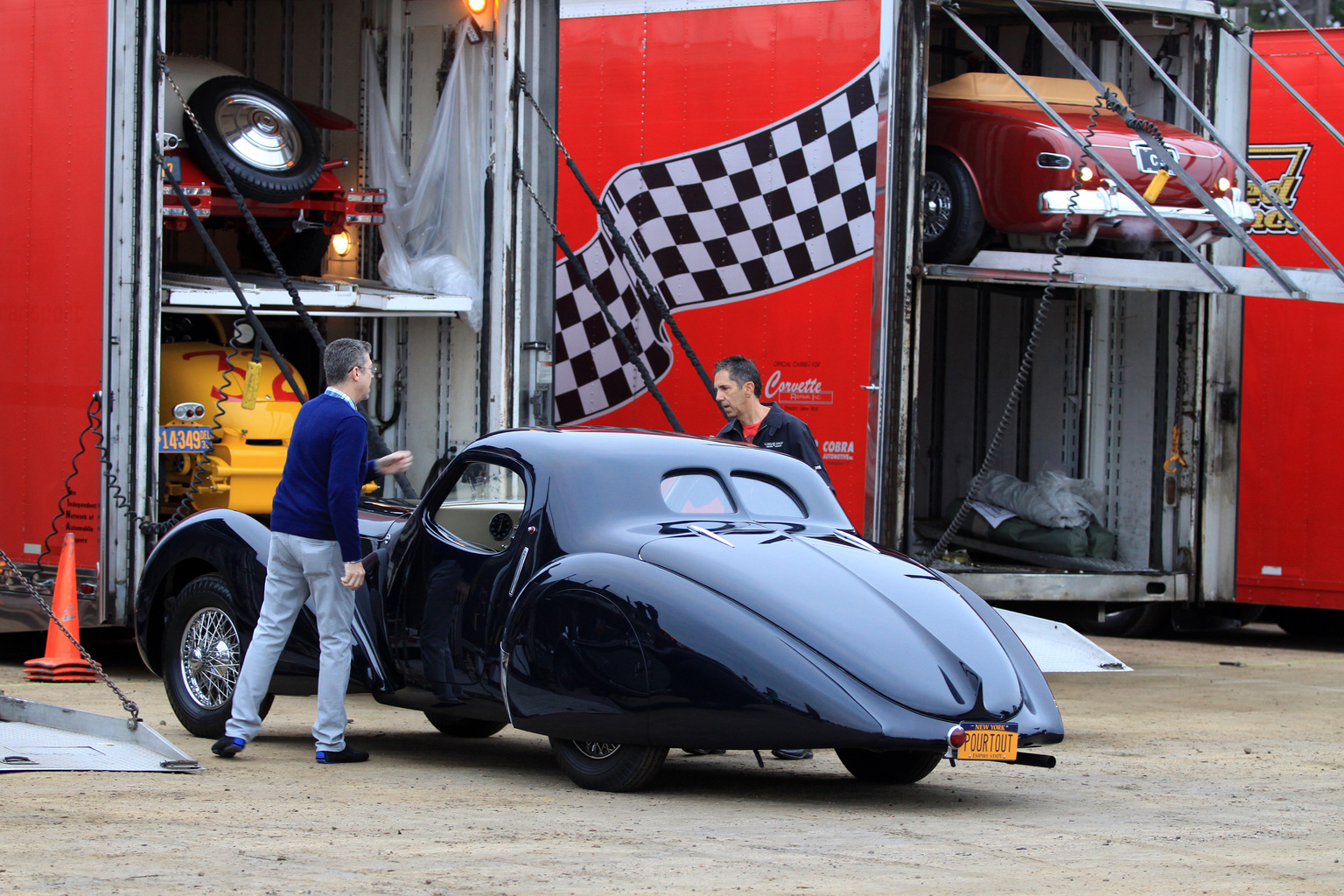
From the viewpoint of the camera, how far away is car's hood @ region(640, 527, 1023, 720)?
543cm

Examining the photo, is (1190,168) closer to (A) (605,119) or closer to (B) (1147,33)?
(B) (1147,33)

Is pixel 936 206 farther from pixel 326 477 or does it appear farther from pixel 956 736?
pixel 956 736

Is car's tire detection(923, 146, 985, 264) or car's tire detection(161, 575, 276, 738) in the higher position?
car's tire detection(923, 146, 985, 264)

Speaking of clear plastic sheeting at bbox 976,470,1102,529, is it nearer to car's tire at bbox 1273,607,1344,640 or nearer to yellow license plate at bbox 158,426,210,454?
car's tire at bbox 1273,607,1344,640

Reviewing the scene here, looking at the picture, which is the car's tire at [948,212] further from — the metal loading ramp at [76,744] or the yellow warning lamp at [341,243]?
the metal loading ramp at [76,744]

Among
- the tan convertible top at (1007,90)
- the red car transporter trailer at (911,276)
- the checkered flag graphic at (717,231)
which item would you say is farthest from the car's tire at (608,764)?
the tan convertible top at (1007,90)

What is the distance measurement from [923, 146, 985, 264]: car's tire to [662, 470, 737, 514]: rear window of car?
505 cm

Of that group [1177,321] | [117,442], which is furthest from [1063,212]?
[117,442]

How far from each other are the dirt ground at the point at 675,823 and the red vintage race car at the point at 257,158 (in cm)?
356

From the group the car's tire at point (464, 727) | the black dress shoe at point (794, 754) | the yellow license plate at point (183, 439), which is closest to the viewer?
the black dress shoe at point (794, 754)

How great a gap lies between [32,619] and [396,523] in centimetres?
302

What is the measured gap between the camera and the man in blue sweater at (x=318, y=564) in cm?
642

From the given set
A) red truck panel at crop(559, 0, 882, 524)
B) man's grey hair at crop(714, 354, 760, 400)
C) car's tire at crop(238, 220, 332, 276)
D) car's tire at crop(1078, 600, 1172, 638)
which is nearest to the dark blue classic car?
man's grey hair at crop(714, 354, 760, 400)

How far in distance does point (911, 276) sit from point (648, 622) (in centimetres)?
516
